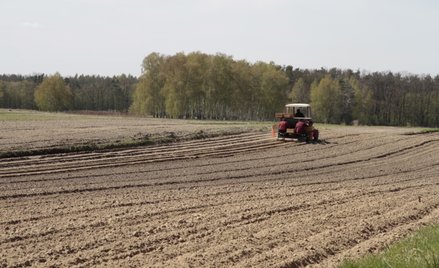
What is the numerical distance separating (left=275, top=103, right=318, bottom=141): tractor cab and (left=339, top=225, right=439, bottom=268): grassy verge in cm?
2446

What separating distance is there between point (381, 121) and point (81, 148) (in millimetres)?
92818

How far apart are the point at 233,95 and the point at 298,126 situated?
154 feet

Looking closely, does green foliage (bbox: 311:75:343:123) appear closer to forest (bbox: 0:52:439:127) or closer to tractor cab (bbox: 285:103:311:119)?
forest (bbox: 0:52:439:127)

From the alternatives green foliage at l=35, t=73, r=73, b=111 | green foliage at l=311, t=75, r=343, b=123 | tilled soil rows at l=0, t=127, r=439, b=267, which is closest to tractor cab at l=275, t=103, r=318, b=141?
tilled soil rows at l=0, t=127, r=439, b=267

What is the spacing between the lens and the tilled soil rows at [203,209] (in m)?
8.20

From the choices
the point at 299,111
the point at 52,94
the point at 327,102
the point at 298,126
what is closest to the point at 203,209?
the point at 298,126

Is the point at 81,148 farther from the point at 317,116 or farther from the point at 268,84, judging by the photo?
the point at 317,116

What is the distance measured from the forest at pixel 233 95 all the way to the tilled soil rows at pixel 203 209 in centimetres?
5397

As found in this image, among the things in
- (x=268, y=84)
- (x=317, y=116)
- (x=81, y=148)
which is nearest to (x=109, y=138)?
(x=81, y=148)

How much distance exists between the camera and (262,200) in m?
13.4

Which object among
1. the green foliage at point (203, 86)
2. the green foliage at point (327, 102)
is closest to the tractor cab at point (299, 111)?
the green foliage at point (203, 86)

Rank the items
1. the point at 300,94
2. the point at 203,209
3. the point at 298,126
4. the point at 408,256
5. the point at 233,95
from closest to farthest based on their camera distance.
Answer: the point at 408,256 < the point at 203,209 < the point at 298,126 < the point at 233,95 < the point at 300,94

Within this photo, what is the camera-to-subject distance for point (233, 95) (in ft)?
261

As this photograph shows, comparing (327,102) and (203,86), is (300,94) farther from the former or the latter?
(203,86)
